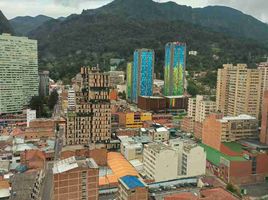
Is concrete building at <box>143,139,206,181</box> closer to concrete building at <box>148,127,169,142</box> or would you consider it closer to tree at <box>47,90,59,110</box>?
concrete building at <box>148,127,169,142</box>

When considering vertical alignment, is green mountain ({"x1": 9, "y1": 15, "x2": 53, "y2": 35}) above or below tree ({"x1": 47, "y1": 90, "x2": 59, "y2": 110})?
above

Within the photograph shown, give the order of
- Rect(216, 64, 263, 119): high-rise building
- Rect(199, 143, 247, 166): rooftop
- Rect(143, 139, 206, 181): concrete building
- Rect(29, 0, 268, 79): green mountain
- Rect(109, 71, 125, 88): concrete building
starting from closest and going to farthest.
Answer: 1. Rect(143, 139, 206, 181): concrete building
2. Rect(199, 143, 247, 166): rooftop
3. Rect(216, 64, 263, 119): high-rise building
4. Rect(109, 71, 125, 88): concrete building
5. Rect(29, 0, 268, 79): green mountain

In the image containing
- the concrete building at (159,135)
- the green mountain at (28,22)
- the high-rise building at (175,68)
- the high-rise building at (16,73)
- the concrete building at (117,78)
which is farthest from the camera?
the green mountain at (28,22)

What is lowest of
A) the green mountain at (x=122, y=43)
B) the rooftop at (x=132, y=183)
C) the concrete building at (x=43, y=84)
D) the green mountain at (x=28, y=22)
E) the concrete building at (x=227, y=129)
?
the rooftop at (x=132, y=183)

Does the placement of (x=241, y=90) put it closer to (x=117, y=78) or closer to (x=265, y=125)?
(x=265, y=125)

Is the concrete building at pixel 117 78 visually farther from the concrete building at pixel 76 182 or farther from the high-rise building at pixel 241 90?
the concrete building at pixel 76 182

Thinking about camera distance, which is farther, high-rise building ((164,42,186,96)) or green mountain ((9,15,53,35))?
green mountain ((9,15,53,35))

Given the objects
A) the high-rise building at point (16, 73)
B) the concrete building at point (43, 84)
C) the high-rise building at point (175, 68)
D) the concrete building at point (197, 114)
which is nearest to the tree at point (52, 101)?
the high-rise building at point (16, 73)

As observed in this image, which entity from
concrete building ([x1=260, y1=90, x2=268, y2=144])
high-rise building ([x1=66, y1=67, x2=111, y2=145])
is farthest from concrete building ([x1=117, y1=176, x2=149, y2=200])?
concrete building ([x1=260, y1=90, x2=268, y2=144])

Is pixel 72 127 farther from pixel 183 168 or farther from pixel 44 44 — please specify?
pixel 44 44
